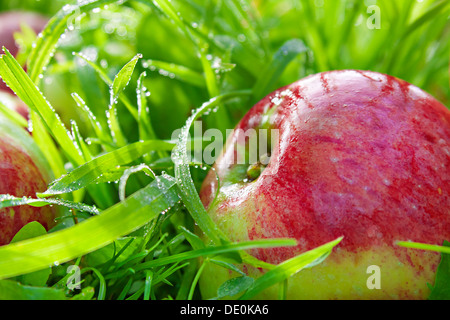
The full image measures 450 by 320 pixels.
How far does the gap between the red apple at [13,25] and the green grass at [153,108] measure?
16cm

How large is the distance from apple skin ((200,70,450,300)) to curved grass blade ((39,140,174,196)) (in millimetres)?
133

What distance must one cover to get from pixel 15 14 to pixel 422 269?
4.22 ft

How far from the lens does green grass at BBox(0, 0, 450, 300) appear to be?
0.51 meters

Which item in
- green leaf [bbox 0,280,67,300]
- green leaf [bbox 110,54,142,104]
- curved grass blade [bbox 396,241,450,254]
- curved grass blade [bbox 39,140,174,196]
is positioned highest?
green leaf [bbox 110,54,142,104]

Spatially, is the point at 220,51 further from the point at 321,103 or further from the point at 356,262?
the point at 356,262

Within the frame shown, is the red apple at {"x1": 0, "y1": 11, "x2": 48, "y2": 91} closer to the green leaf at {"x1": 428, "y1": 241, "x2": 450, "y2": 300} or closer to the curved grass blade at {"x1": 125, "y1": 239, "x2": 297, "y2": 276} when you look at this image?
the curved grass blade at {"x1": 125, "y1": 239, "x2": 297, "y2": 276}

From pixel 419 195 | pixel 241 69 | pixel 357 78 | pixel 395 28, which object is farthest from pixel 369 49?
pixel 419 195

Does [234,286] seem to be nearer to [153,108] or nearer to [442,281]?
[442,281]

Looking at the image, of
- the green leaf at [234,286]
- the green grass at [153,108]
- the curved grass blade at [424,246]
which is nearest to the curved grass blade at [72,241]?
the green grass at [153,108]

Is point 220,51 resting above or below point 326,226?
above

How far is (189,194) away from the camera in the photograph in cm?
55

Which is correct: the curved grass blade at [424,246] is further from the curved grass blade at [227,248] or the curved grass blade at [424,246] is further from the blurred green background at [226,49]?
the blurred green background at [226,49]

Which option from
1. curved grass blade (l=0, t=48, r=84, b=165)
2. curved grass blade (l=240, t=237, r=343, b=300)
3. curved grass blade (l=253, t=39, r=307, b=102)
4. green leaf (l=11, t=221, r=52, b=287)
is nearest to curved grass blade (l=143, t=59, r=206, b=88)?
curved grass blade (l=253, t=39, r=307, b=102)

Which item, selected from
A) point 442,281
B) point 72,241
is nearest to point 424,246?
point 442,281
